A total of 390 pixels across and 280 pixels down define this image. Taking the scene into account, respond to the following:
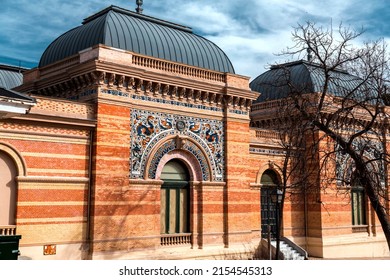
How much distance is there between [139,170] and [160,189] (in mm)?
1499

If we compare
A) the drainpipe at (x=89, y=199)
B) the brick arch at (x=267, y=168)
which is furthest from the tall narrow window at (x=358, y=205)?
the drainpipe at (x=89, y=199)

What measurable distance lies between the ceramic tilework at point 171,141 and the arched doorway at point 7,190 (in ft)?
15.7

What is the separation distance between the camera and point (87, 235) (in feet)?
64.8

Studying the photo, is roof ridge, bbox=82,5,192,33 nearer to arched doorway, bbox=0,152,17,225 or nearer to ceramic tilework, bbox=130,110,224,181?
ceramic tilework, bbox=130,110,224,181

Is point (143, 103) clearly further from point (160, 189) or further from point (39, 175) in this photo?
point (39, 175)

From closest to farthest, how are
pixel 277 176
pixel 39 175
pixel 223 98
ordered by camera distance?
pixel 39 175, pixel 223 98, pixel 277 176

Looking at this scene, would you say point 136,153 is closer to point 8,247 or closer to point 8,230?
point 8,230

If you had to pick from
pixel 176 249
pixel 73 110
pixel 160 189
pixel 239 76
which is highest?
pixel 239 76

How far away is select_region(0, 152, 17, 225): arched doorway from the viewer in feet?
59.6

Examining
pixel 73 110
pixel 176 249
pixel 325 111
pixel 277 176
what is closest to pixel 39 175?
pixel 73 110

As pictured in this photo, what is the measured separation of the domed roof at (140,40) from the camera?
22656mm

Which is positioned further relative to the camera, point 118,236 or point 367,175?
point 118,236

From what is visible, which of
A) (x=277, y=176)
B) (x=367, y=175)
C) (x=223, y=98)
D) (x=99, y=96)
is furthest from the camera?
(x=277, y=176)

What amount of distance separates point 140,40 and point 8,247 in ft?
37.3
